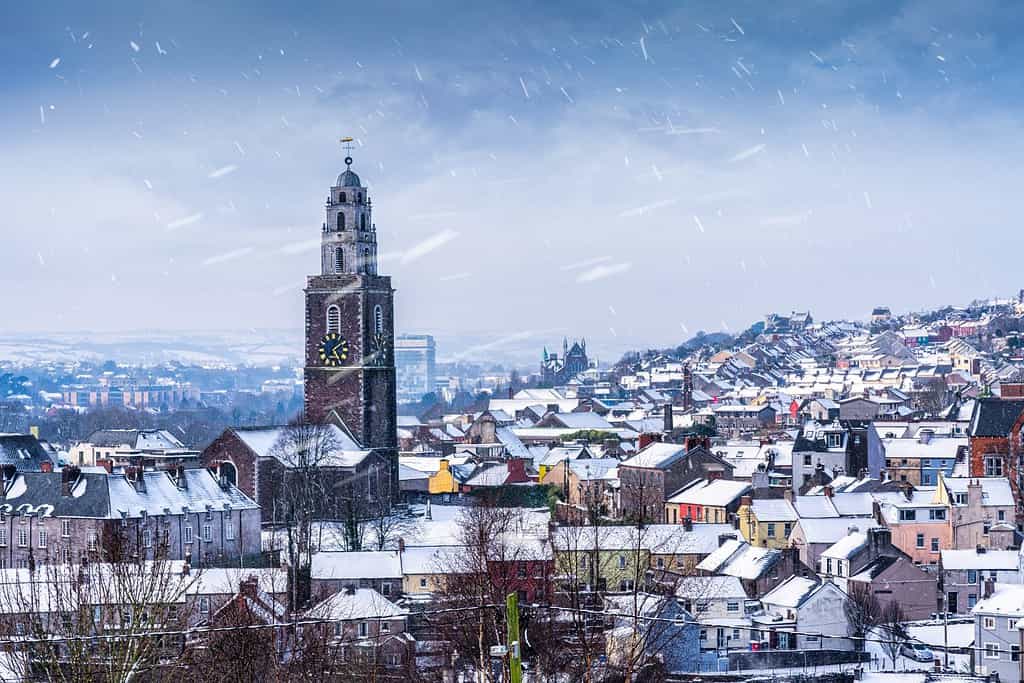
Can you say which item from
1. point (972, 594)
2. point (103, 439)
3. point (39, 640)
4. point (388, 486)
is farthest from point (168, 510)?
point (103, 439)

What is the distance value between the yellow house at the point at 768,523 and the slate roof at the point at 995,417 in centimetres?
875

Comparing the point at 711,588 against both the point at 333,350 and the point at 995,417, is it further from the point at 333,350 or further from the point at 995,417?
the point at 333,350

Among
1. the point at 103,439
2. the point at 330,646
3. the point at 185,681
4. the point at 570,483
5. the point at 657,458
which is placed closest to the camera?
the point at 185,681

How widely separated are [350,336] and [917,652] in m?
26.9

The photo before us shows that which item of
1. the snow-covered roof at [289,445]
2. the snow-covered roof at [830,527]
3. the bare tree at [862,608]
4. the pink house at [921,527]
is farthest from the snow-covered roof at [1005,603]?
the snow-covered roof at [289,445]

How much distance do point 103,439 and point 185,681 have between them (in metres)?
61.2

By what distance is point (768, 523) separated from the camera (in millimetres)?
50031

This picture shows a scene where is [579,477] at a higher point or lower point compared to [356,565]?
higher

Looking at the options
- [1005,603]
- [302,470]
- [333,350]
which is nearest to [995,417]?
[1005,603]

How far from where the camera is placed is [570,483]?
68.8m

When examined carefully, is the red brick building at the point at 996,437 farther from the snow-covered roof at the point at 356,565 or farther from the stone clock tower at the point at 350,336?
the snow-covered roof at the point at 356,565

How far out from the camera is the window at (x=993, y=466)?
54.9 metres

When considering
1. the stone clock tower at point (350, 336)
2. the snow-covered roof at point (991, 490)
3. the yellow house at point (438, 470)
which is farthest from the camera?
the yellow house at point (438, 470)

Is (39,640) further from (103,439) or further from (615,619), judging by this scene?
(103,439)
